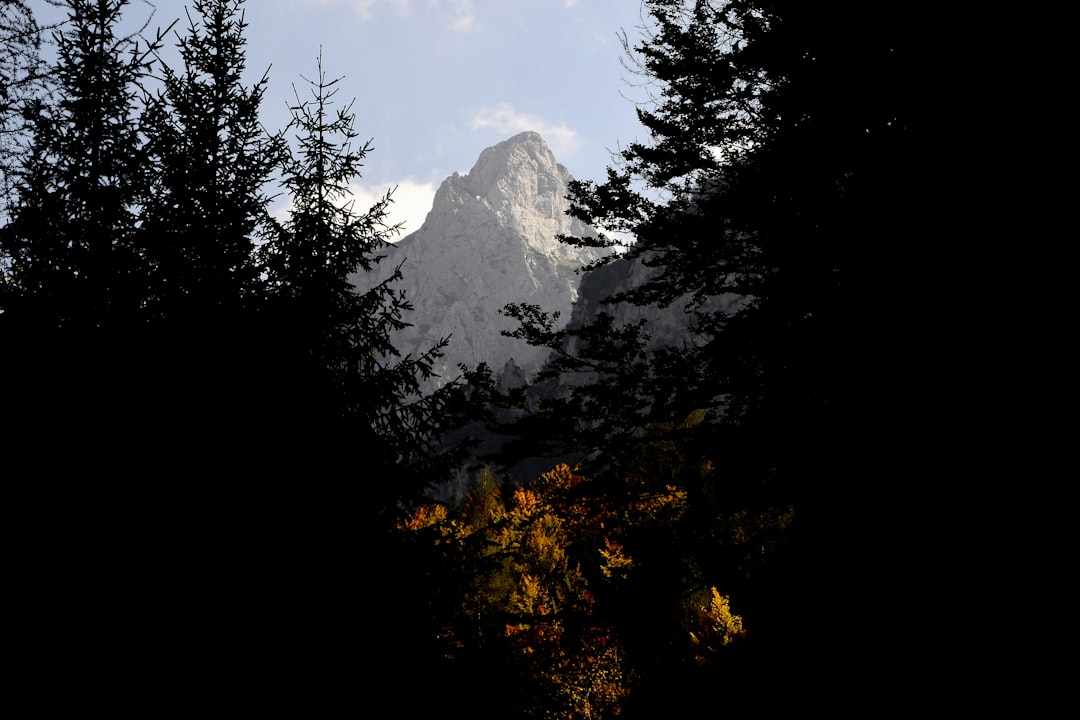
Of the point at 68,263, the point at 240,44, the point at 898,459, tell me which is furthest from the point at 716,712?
the point at 240,44

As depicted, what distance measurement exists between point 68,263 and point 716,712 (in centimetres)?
1695

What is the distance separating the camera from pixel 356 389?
25.9 ft

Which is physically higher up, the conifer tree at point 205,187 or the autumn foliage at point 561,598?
the conifer tree at point 205,187

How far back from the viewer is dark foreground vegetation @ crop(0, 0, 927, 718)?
3.82 meters

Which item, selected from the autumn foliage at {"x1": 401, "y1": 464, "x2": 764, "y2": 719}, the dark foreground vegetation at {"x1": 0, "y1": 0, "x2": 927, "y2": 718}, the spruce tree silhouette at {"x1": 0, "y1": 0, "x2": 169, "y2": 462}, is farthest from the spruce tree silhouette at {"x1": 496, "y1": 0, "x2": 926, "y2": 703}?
the spruce tree silhouette at {"x1": 0, "y1": 0, "x2": 169, "y2": 462}

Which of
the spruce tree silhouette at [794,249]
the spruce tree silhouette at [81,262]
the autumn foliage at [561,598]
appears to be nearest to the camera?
the spruce tree silhouette at [794,249]

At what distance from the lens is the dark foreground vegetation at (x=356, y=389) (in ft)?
12.5

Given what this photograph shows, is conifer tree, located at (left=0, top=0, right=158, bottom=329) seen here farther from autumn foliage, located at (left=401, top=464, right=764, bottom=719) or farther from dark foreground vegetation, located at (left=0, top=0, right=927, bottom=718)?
autumn foliage, located at (left=401, top=464, right=764, bottom=719)

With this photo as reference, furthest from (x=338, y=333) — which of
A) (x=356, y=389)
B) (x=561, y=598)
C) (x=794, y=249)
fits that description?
(x=561, y=598)

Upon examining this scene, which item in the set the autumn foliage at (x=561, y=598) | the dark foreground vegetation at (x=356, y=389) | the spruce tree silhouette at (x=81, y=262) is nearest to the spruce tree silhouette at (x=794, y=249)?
the dark foreground vegetation at (x=356, y=389)

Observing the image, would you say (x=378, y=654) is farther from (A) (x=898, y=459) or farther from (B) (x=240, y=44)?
(B) (x=240, y=44)

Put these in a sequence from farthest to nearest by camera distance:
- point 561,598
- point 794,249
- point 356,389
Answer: point 561,598, point 356,389, point 794,249

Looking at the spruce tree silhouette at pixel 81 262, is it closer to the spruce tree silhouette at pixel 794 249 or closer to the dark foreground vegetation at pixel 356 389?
the dark foreground vegetation at pixel 356 389

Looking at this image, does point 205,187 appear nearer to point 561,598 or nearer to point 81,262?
point 81,262
